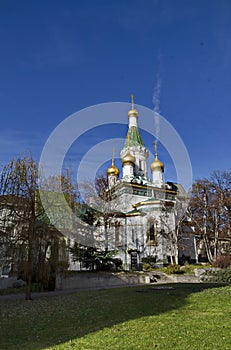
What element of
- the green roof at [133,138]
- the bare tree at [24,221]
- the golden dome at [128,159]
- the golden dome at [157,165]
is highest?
the green roof at [133,138]

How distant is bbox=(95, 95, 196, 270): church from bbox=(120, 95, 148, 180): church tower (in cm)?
32

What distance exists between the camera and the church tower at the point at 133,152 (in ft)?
140

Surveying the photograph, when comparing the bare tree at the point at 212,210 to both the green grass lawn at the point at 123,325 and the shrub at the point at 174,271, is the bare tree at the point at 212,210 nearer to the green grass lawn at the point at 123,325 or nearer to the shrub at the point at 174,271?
the shrub at the point at 174,271

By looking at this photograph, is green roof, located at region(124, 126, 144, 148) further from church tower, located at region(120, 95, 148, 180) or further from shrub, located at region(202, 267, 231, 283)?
shrub, located at region(202, 267, 231, 283)

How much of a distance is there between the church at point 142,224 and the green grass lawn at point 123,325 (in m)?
13.8

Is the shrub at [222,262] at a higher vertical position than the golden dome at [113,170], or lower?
lower

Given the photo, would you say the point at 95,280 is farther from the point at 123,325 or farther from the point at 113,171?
the point at 113,171

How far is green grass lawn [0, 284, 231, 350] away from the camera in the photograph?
554 cm

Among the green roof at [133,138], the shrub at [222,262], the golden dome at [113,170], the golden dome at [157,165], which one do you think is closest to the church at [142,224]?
the golden dome at [113,170]

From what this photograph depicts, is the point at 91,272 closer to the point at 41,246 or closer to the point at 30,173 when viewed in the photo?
the point at 41,246

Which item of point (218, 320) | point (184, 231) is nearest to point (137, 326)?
point (218, 320)

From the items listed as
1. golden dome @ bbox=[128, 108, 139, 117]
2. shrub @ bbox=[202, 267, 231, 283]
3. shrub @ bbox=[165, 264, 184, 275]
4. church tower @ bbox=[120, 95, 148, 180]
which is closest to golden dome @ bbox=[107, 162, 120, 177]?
church tower @ bbox=[120, 95, 148, 180]

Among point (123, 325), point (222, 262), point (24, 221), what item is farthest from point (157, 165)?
point (123, 325)

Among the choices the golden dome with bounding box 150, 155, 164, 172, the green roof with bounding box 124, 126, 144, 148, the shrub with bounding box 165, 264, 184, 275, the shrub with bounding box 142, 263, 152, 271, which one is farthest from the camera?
the green roof with bounding box 124, 126, 144, 148
